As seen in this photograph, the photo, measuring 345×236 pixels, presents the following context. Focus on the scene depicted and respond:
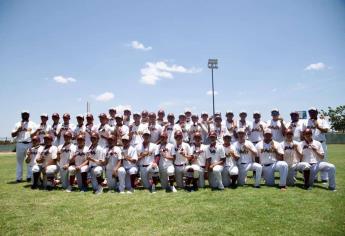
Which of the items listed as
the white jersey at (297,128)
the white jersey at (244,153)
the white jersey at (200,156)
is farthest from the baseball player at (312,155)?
the white jersey at (200,156)

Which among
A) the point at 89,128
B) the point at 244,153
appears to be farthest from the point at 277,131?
the point at 89,128

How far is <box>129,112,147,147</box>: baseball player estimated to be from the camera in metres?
10.1

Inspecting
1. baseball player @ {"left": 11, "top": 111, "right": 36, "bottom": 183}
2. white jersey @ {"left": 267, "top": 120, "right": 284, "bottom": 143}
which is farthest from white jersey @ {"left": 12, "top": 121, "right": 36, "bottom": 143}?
white jersey @ {"left": 267, "top": 120, "right": 284, "bottom": 143}

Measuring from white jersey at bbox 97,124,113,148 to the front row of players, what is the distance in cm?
62

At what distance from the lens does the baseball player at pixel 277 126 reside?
1014 centimetres

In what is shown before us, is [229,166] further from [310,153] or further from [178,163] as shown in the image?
[310,153]

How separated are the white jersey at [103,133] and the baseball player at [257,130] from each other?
4.56 metres

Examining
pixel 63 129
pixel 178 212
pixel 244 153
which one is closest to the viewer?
pixel 178 212

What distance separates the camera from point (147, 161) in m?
8.84

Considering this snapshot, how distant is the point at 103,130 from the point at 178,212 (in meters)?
4.61

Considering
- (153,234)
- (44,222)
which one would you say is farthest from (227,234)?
(44,222)

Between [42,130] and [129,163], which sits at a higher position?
[42,130]

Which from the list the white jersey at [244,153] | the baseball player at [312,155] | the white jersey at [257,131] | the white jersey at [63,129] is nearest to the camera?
the baseball player at [312,155]

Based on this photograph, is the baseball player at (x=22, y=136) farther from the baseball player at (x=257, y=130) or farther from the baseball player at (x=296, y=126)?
the baseball player at (x=296, y=126)
